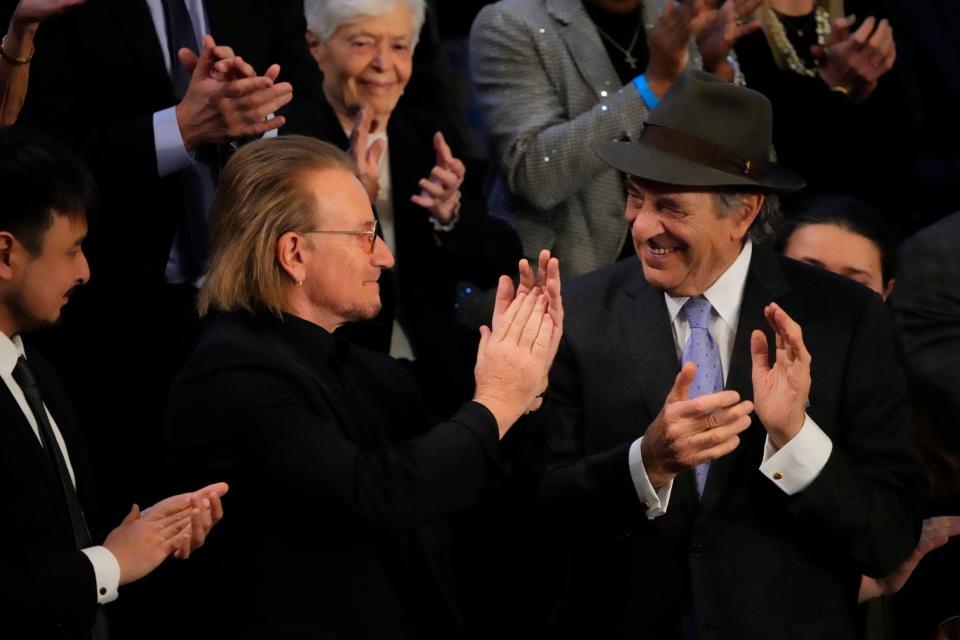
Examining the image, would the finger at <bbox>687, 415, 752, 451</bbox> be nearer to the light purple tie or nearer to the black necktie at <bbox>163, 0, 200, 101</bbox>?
the light purple tie

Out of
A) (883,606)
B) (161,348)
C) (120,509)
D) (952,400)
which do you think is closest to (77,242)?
(161,348)

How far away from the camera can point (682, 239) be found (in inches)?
128

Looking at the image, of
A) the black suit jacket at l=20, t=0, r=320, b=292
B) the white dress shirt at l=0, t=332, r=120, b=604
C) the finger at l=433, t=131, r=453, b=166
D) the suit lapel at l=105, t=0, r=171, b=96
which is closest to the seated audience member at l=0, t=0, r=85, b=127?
the black suit jacket at l=20, t=0, r=320, b=292

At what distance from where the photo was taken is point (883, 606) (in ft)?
11.8

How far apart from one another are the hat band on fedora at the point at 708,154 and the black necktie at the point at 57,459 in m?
1.42

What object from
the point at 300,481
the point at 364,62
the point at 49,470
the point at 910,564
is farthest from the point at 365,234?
the point at 910,564

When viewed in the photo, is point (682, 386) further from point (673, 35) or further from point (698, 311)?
point (673, 35)

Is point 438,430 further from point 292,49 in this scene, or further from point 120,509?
point 292,49

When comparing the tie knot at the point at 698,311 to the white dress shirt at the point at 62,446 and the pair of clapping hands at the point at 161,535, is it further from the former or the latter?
the white dress shirt at the point at 62,446

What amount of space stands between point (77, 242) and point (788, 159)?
8.53ft

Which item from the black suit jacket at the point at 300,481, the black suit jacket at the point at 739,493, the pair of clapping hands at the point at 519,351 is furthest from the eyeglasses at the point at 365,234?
the black suit jacket at the point at 739,493

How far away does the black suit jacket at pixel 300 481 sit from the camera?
2842 mm

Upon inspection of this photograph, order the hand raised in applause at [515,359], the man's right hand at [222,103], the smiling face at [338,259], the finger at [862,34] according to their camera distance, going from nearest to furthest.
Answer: the hand raised in applause at [515,359] < the smiling face at [338,259] < the man's right hand at [222,103] < the finger at [862,34]

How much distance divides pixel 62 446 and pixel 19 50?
1020mm
